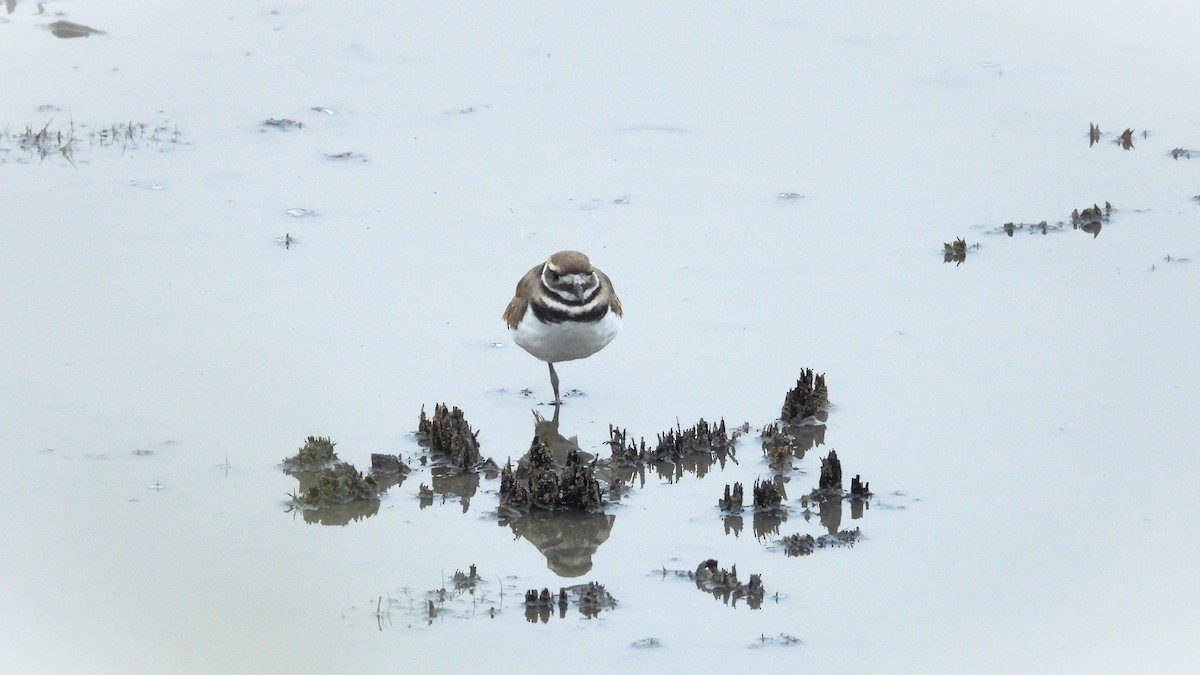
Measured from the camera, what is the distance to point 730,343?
531 inches

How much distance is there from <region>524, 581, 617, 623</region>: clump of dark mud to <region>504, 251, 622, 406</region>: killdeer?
2.96m

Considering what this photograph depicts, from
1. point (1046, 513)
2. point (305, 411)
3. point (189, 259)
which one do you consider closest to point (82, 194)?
point (189, 259)

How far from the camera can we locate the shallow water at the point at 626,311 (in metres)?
9.76

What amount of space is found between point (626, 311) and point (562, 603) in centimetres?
504

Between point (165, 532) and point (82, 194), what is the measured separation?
6.90 metres

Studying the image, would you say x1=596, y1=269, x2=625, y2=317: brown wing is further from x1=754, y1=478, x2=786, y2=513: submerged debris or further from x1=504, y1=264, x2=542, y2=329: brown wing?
x1=754, y1=478, x2=786, y2=513: submerged debris

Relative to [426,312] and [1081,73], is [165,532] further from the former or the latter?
[1081,73]

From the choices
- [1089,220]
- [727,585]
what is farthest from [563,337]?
[1089,220]

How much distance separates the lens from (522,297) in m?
12.6

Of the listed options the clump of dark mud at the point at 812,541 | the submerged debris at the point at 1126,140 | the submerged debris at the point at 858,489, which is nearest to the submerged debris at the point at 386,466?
the clump of dark mud at the point at 812,541

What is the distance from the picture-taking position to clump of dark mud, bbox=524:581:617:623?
945 centimetres

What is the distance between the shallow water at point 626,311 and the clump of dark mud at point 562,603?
0.21 ft

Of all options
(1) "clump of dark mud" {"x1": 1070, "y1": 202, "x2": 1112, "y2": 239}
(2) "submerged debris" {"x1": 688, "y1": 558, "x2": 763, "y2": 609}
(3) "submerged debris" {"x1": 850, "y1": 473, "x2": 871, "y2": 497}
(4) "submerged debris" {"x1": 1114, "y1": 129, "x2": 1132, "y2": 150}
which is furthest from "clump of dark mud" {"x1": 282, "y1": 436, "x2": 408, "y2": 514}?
(4) "submerged debris" {"x1": 1114, "y1": 129, "x2": 1132, "y2": 150}

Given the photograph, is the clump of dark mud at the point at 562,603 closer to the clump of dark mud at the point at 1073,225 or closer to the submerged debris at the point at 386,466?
the submerged debris at the point at 386,466
